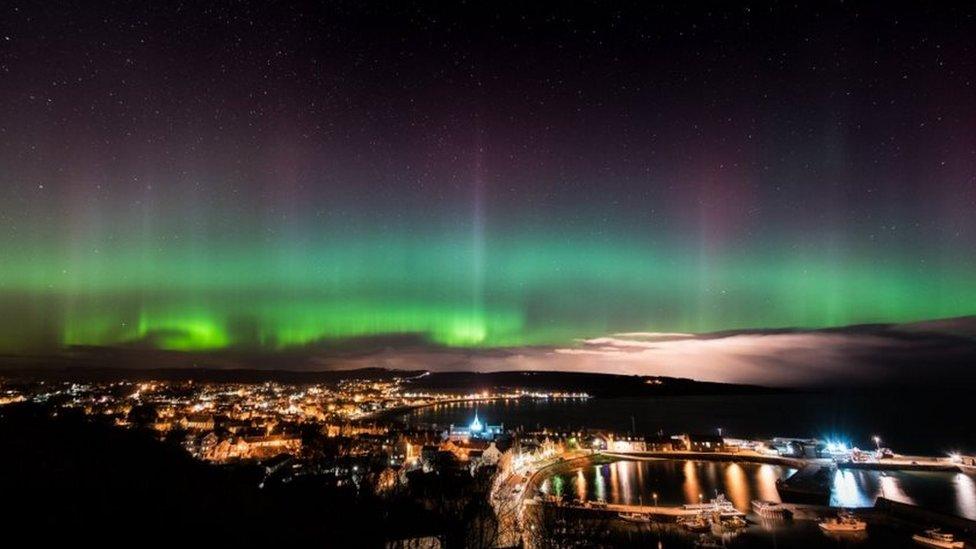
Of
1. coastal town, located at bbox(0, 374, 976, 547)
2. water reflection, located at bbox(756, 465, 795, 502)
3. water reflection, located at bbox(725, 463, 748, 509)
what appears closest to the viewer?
coastal town, located at bbox(0, 374, 976, 547)

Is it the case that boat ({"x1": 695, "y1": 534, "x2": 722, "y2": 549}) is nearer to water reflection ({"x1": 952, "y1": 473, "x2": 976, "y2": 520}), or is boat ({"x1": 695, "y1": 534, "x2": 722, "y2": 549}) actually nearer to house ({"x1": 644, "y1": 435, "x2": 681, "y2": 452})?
water reflection ({"x1": 952, "y1": 473, "x2": 976, "y2": 520})

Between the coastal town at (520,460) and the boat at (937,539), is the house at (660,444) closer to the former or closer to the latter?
the coastal town at (520,460)

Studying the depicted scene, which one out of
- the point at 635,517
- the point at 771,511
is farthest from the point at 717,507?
the point at 635,517

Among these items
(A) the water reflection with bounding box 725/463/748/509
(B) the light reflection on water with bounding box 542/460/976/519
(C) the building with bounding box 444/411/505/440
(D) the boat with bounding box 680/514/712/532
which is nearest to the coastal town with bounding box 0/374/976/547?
(D) the boat with bounding box 680/514/712/532

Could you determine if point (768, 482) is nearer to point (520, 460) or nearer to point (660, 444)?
point (660, 444)

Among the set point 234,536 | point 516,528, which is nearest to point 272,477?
point 516,528

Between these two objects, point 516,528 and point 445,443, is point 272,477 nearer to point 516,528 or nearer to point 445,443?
point 516,528

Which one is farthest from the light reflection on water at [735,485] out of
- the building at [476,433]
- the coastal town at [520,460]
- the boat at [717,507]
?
the building at [476,433]
